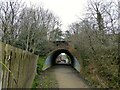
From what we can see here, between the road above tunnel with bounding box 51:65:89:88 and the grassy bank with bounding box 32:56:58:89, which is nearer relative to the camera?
the road above tunnel with bounding box 51:65:89:88

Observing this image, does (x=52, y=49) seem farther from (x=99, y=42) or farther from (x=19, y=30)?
Answer: (x=99, y=42)

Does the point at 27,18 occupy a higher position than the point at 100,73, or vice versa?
the point at 27,18

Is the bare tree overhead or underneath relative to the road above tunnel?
overhead

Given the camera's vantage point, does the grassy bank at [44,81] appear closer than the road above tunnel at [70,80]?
No

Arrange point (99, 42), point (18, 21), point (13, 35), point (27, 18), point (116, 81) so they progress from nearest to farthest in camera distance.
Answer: point (116, 81) → point (99, 42) → point (13, 35) → point (18, 21) → point (27, 18)

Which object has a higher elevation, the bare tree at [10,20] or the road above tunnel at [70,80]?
the bare tree at [10,20]

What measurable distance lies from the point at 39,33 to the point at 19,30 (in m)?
3.69

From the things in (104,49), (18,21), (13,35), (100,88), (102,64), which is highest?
(18,21)

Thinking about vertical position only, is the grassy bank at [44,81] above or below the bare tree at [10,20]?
below

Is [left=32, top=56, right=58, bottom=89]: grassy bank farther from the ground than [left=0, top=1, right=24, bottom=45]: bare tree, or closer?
closer

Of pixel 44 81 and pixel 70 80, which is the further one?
pixel 70 80

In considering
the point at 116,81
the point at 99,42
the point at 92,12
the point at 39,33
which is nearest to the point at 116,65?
the point at 116,81

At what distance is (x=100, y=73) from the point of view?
1300cm

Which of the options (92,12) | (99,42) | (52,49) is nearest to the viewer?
(99,42)
